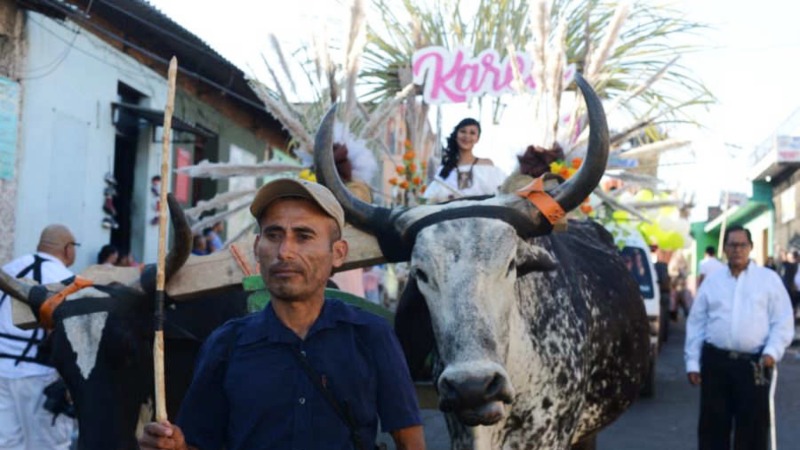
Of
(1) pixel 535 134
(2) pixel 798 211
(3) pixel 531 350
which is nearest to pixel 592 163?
(3) pixel 531 350

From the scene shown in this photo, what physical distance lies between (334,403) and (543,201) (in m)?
2.07

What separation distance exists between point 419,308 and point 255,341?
1970mm

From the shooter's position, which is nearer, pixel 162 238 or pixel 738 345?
pixel 162 238

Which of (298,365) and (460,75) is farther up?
(460,75)

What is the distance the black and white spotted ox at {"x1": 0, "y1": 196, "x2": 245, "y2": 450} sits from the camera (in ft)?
13.4

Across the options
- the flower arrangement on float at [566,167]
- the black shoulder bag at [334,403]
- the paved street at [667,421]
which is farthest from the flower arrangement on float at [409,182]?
the black shoulder bag at [334,403]

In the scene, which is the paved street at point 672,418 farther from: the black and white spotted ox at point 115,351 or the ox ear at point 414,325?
the black and white spotted ox at point 115,351

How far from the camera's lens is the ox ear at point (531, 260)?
429 cm

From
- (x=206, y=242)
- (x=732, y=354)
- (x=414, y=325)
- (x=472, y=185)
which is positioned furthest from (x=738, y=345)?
(x=206, y=242)

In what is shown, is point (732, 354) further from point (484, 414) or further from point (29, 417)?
point (29, 417)

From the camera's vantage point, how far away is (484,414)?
145 inches

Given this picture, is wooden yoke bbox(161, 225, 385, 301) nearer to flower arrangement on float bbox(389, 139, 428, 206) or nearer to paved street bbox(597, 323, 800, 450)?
flower arrangement on float bbox(389, 139, 428, 206)

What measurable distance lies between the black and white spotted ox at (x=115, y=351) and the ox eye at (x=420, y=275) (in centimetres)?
90

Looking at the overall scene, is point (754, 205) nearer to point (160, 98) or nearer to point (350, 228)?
point (160, 98)
